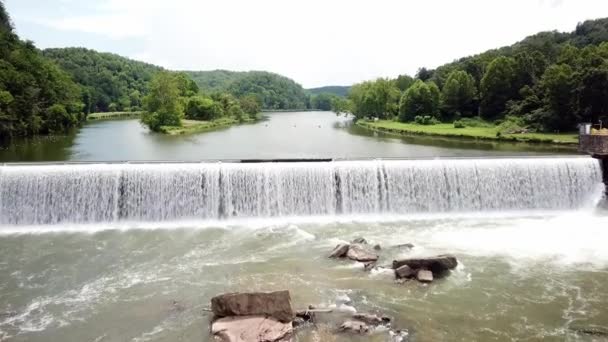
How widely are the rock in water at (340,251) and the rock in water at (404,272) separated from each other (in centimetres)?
191

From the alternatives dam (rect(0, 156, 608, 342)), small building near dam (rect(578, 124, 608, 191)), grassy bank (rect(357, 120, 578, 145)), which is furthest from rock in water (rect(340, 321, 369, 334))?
grassy bank (rect(357, 120, 578, 145))

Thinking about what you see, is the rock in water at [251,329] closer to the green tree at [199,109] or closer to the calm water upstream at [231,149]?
the calm water upstream at [231,149]

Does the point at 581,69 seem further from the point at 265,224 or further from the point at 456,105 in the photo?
the point at 265,224

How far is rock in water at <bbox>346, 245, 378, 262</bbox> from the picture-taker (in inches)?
504

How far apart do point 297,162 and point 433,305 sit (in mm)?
9563

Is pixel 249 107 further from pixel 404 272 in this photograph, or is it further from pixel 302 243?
pixel 404 272

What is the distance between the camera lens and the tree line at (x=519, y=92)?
37.6m

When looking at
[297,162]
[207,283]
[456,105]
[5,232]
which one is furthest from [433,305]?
[456,105]

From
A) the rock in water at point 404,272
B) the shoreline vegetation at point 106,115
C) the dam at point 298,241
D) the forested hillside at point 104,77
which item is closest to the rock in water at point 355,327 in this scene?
the dam at point 298,241

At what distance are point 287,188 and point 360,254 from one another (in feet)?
19.3

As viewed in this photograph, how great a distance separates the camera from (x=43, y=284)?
11.9 m

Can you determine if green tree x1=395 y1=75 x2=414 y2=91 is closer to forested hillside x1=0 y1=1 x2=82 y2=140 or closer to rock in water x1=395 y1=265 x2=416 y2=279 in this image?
forested hillside x1=0 y1=1 x2=82 y2=140

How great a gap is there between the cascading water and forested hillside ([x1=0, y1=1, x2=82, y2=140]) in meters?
19.8

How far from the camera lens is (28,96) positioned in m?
39.1
